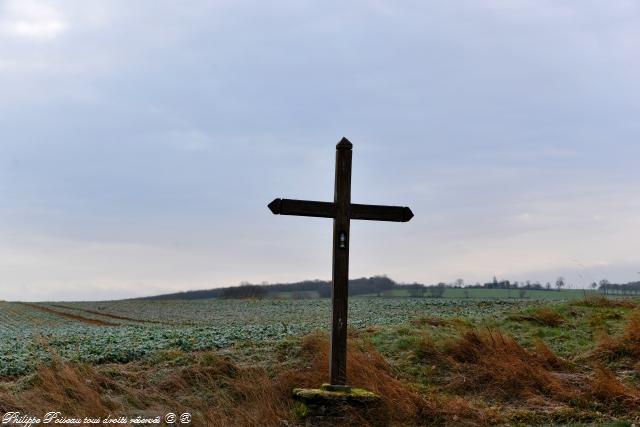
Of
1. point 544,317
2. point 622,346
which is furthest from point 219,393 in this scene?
point 544,317

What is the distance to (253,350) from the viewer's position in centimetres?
1404

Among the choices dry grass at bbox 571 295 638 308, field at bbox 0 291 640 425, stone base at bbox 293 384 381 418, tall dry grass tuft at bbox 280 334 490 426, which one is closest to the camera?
stone base at bbox 293 384 381 418

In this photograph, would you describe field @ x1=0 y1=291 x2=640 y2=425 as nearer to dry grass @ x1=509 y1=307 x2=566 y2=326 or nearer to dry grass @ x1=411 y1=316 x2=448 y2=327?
dry grass @ x1=411 y1=316 x2=448 y2=327

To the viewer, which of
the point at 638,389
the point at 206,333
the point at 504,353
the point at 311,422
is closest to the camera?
the point at 311,422

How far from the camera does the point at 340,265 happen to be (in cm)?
1006

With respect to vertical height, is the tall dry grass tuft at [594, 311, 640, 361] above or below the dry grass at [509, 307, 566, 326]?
below

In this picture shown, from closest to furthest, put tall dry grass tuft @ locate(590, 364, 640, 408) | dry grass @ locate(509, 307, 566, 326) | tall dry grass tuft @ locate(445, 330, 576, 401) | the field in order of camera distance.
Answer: the field, tall dry grass tuft @ locate(590, 364, 640, 408), tall dry grass tuft @ locate(445, 330, 576, 401), dry grass @ locate(509, 307, 566, 326)

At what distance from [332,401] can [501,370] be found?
370 cm

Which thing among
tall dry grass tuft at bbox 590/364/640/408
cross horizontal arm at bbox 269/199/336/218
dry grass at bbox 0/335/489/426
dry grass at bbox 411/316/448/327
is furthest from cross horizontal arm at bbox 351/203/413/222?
dry grass at bbox 411/316/448/327

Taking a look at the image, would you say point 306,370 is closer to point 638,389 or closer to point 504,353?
point 504,353

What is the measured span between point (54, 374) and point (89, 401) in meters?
1.88

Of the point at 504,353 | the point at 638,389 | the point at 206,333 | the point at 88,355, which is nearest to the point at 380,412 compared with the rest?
the point at 504,353

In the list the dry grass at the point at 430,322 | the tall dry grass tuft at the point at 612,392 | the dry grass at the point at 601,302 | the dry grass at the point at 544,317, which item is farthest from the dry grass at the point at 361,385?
the dry grass at the point at 601,302

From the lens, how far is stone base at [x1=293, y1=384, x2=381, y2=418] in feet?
31.2
